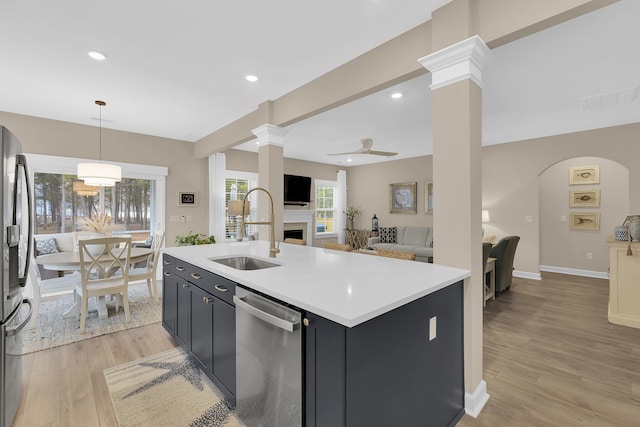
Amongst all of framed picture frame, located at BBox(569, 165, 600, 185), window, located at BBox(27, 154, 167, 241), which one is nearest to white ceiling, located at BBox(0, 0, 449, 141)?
window, located at BBox(27, 154, 167, 241)

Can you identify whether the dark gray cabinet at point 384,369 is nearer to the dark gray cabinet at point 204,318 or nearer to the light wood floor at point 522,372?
the light wood floor at point 522,372

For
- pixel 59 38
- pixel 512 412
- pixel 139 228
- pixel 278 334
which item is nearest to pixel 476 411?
pixel 512 412

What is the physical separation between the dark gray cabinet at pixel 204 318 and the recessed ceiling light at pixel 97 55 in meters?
1.97

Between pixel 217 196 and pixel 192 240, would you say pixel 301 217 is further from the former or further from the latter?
pixel 192 240

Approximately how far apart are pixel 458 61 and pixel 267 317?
1.96m

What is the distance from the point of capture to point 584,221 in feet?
19.1

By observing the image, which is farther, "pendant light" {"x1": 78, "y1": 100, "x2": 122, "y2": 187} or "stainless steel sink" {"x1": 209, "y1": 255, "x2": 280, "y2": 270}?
"pendant light" {"x1": 78, "y1": 100, "x2": 122, "y2": 187}

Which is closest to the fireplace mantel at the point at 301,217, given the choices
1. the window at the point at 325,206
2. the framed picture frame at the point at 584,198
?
the window at the point at 325,206

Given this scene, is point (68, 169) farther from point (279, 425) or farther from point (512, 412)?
point (512, 412)

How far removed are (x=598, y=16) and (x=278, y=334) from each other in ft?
10.1

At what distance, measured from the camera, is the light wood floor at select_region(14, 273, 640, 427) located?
188cm

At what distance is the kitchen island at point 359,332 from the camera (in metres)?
1.16

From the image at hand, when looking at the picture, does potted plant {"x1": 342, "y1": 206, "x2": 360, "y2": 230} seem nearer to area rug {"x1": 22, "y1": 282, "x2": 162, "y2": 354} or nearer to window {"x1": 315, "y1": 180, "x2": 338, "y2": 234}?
window {"x1": 315, "y1": 180, "x2": 338, "y2": 234}

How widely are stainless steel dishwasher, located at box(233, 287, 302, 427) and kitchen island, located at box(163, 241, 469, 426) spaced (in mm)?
58
